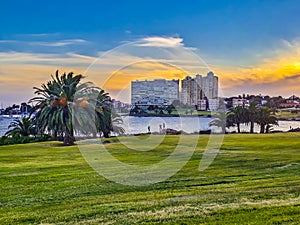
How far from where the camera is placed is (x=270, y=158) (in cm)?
1692

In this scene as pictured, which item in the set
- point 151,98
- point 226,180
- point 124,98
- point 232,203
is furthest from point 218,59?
point 232,203

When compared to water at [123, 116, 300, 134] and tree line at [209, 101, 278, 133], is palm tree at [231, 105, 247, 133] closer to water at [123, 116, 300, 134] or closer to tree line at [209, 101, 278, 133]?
tree line at [209, 101, 278, 133]

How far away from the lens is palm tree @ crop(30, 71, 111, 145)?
2594 cm

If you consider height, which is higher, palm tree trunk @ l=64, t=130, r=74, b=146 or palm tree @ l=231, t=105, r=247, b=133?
palm tree @ l=231, t=105, r=247, b=133

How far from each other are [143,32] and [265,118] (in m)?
21.4

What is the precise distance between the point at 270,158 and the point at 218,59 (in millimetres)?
14138

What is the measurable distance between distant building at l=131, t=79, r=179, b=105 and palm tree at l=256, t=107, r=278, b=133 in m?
24.9

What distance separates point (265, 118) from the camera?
4347cm

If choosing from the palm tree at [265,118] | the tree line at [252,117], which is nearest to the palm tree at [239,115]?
the tree line at [252,117]

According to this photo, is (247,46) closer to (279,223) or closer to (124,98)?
(124,98)

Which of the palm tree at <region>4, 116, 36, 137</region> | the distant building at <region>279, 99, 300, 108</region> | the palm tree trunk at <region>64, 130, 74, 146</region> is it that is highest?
the distant building at <region>279, 99, 300, 108</region>

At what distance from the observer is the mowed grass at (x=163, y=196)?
777 centimetres

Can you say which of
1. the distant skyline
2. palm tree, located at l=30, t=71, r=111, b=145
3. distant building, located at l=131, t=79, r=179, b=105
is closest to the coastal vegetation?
palm tree, located at l=30, t=71, r=111, b=145

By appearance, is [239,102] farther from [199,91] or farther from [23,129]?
[199,91]
